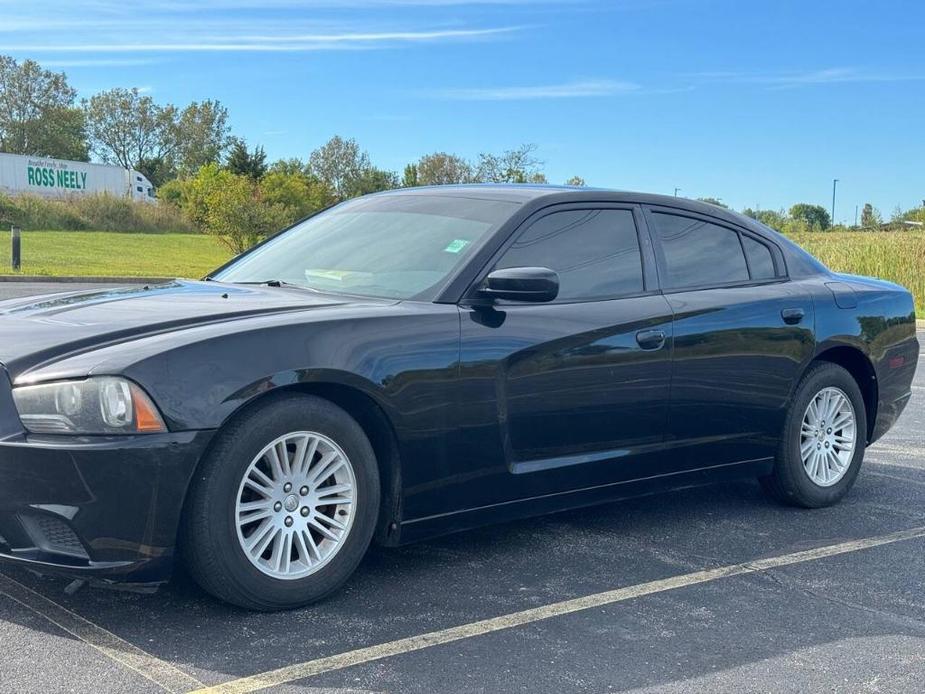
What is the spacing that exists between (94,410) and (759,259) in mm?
3492

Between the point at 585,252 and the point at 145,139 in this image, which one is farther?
the point at 145,139

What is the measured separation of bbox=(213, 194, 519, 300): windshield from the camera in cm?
438

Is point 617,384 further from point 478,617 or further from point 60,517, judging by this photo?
point 60,517

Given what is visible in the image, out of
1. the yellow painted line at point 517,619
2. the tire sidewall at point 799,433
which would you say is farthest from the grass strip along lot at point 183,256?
the yellow painted line at point 517,619

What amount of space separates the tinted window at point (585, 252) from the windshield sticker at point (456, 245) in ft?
0.56

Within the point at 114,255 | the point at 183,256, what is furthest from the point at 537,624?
the point at 183,256

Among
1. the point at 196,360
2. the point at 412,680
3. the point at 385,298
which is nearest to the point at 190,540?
the point at 196,360

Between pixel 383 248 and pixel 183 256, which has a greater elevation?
pixel 183 256

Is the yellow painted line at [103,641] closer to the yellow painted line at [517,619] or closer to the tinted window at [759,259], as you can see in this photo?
the yellow painted line at [517,619]

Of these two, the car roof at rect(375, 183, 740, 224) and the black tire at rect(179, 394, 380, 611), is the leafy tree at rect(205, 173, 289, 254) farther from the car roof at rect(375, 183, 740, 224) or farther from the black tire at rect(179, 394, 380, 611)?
the black tire at rect(179, 394, 380, 611)

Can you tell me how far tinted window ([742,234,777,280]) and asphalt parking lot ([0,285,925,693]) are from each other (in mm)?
1314

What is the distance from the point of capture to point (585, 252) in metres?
4.72

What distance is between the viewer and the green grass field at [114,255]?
2530cm

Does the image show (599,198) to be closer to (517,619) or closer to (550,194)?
(550,194)
